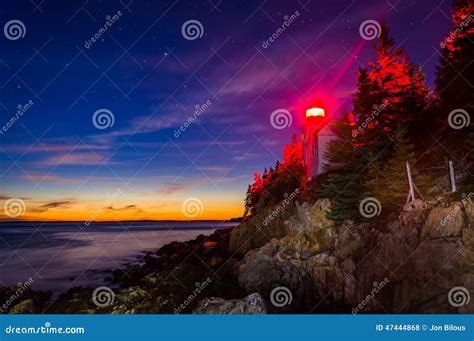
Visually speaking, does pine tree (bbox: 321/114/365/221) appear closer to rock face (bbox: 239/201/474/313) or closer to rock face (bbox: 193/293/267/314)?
rock face (bbox: 239/201/474/313)

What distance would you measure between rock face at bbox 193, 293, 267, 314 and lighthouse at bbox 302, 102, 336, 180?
18438mm

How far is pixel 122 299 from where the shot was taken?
14.7 metres

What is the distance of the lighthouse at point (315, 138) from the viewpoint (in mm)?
29500

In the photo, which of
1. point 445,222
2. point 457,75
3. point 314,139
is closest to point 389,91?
point 457,75

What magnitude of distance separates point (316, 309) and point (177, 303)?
678 centimetres

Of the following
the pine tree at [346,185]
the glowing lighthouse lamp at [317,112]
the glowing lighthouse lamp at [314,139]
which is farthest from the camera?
the glowing lighthouse lamp at [317,112]

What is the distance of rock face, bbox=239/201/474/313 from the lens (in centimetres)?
1213

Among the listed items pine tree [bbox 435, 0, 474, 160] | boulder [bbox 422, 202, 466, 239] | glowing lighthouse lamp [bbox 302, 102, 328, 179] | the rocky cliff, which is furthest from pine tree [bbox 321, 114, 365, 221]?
glowing lighthouse lamp [bbox 302, 102, 328, 179]

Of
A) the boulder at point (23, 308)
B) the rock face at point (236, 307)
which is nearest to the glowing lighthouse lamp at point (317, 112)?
the rock face at point (236, 307)

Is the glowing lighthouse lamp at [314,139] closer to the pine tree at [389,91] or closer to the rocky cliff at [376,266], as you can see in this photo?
the pine tree at [389,91]

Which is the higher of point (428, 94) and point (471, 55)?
point (428, 94)

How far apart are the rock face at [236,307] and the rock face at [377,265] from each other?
2.44m
